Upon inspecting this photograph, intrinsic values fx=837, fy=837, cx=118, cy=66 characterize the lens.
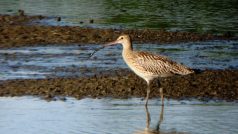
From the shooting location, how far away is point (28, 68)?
61.9 ft

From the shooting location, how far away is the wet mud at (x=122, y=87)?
15.4 metres

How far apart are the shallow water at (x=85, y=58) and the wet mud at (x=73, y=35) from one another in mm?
729

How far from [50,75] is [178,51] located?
5484mm

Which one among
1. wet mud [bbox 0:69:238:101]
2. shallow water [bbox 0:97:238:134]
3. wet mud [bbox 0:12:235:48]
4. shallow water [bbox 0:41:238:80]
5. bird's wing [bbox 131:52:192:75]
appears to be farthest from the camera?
wet mud [bbox 0:12:235:48]

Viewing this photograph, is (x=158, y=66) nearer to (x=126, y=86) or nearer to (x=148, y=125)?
(x=126, y=86)

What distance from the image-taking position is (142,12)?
1309 inches

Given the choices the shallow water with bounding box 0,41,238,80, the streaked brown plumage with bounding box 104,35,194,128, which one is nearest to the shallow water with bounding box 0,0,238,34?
the shallow water with bounding box 0,41,238,80

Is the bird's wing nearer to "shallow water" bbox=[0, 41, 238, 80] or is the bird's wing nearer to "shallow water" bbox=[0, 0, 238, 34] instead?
"shallow water" bbox=[0, 41, 238, 80]

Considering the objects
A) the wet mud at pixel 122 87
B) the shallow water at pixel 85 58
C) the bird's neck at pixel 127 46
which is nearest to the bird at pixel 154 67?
the bird's neck at pixel 127 46

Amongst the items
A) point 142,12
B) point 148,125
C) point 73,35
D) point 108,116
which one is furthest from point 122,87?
point 142,12

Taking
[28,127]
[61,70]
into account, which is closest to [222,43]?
[61,70]

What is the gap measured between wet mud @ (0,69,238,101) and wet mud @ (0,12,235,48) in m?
6.55

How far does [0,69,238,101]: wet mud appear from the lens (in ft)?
50.5

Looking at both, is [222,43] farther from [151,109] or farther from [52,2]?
[52,2]
